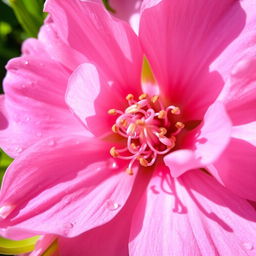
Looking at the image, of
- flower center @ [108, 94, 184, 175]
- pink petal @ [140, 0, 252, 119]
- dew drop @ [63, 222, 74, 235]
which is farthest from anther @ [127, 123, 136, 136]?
dew drop @ [63, 222, 74, 235]

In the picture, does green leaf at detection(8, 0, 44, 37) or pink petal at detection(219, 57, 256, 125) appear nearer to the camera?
pink petal at detection(219, 57, 256, 125)

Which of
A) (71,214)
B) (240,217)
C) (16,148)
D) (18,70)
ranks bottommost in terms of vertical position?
(240,217)

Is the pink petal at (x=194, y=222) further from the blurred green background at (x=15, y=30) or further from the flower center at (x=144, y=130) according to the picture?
the blurred green background at (x=15, y=30)

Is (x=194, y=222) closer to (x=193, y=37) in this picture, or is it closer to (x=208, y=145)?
(x=208, y=145)

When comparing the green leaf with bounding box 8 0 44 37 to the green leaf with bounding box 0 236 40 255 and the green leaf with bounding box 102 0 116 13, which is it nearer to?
the green leaf with bounding box 102 0 116 13

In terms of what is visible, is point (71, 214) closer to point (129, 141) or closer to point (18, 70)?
point (129, 141)

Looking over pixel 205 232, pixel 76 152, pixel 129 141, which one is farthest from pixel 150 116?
pixel 205 232

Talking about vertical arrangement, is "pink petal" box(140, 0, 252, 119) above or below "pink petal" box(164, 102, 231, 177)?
above
